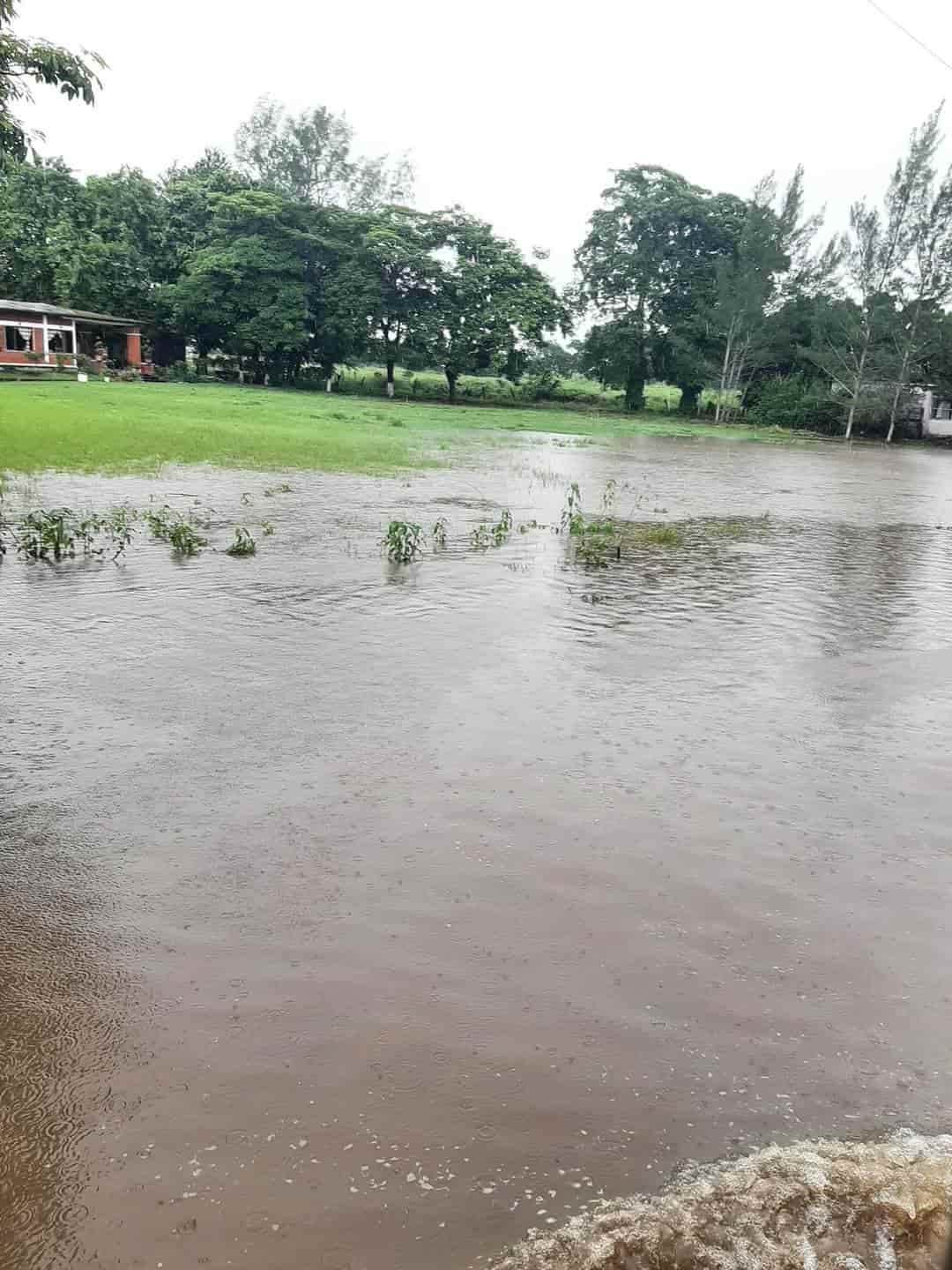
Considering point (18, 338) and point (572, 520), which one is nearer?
point (572, 520)

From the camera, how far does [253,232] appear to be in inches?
1970

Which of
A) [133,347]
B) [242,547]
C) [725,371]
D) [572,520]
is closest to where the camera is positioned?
[242,547]

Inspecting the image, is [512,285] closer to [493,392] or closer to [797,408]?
[493,392]

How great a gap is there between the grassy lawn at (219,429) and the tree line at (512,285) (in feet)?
32.4

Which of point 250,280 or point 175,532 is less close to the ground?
point 250,280

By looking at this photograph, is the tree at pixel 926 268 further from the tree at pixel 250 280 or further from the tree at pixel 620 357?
the tree at pixel 250 280

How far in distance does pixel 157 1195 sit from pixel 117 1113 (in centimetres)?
33

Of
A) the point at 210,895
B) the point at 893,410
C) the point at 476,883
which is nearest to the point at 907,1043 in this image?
the point at 476,883

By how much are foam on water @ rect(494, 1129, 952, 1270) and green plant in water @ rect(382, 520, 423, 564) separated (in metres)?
8.31

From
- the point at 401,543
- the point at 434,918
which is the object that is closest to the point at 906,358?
the point at 401,543

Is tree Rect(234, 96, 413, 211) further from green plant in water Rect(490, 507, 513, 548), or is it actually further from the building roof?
green plant in water Rect(490, 507, 513, 548)

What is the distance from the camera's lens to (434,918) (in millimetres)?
3623

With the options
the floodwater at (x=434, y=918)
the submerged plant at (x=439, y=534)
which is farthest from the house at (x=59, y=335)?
the floodwater at (x=434, y=918)

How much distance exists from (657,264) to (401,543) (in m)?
50.2
